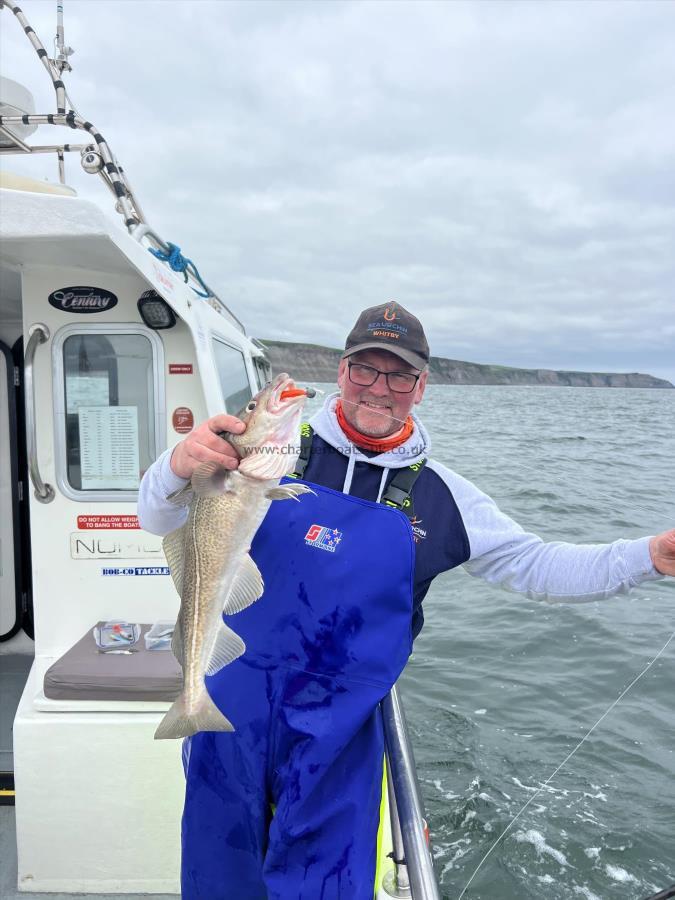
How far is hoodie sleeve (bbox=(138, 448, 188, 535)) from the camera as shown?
7.43ft

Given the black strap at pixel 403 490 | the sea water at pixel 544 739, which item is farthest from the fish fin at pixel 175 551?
the sea water at pixel 544 739

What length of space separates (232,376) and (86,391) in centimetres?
149

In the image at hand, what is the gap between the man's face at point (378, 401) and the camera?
261 centimetres

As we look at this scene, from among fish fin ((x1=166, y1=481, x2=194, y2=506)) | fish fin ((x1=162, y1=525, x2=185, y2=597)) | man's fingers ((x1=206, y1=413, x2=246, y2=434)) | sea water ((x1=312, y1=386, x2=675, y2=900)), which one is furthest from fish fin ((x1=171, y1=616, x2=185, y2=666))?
sea water ((x1=312, y1=386, x2=675, y2=900))

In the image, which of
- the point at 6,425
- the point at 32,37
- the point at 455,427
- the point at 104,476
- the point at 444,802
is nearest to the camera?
the point at 104,476

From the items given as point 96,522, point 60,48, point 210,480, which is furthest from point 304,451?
point 60,48

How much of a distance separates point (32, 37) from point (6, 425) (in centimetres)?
281

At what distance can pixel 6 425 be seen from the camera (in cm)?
539

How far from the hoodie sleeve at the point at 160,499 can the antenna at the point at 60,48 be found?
Answer: 12.3ft

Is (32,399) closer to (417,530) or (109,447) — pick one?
(109,447)

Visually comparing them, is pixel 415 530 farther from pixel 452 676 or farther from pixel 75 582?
pixel 452 676

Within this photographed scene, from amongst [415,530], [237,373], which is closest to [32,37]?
[237,373]

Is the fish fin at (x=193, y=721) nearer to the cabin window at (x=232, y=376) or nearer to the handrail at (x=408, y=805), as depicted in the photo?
the handrail at (x=408, y=805)

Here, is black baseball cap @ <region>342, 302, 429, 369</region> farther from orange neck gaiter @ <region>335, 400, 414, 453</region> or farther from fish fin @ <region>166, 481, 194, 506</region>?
fish fin @ <region>166, 481, 194, 506</region>
